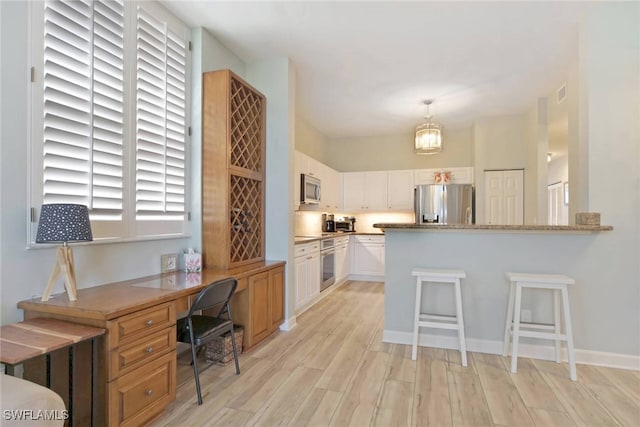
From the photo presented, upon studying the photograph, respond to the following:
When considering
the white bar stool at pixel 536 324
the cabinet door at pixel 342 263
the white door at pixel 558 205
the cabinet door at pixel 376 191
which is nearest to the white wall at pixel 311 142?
the cabinet door at pixel 376 191

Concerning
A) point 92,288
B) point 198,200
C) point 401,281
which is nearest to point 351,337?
point 401,281

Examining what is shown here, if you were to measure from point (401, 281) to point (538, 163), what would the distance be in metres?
3.30

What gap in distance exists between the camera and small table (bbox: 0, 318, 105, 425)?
1.32m

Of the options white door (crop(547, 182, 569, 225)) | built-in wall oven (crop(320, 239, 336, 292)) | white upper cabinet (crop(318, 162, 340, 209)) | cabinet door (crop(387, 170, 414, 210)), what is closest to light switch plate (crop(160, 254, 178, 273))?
built-in wall oven (crop(320, 239, 336, 292))

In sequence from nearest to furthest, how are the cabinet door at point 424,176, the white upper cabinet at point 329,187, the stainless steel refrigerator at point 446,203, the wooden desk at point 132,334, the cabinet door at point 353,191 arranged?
the wooden desk at point 132,334 < the stainless steel refrigerator at point 446,203 < the white upper cabinet at point 329,187 < the cabinet door at point 424,176 < the cabinet door at point 353,191

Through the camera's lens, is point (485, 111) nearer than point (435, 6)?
No

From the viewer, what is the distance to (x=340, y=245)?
18.8ft

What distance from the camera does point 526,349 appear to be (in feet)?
9.32

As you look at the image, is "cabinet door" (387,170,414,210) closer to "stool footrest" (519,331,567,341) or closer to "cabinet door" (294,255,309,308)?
"cabinet door" (294,255,309,308)

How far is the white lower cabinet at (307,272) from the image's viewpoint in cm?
397

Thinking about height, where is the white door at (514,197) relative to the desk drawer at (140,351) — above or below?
above

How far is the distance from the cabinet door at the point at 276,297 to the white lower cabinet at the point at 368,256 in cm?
300

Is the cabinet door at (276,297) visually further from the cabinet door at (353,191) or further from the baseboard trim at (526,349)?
the cabinet door at (353,191)

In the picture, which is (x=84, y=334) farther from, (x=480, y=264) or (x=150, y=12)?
(x=480, y=264)
